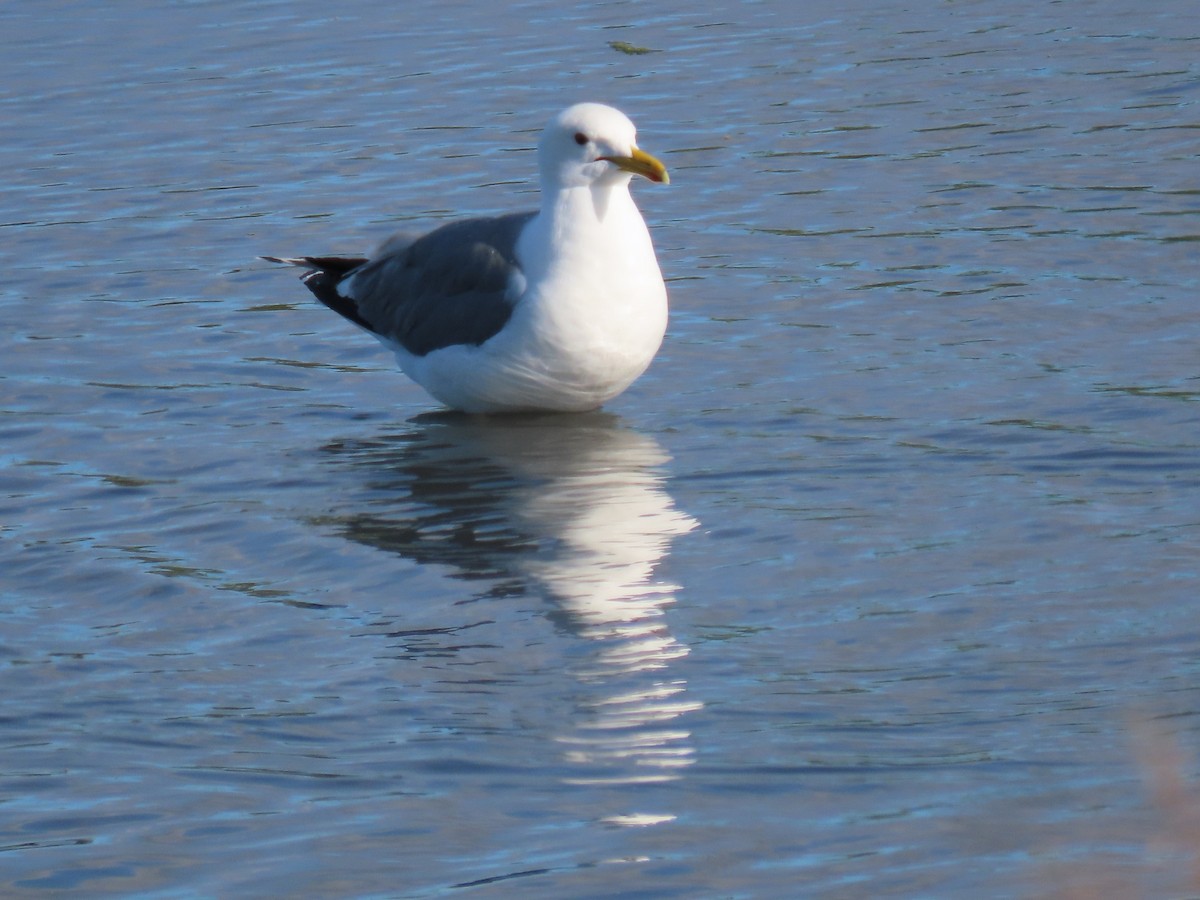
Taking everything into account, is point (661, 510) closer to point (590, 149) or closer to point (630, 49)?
point (590, 149)

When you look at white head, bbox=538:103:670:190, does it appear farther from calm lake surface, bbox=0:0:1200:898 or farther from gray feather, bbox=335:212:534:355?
calm lake surface, bbox=0:0:1200:898

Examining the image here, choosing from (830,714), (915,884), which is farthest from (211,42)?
(915,884)

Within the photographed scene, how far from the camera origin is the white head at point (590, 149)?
7828mm

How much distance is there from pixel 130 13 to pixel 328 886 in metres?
13.1

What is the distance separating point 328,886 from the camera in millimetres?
4398

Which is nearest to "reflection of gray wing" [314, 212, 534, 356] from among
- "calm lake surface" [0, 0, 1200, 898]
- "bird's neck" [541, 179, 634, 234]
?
"bird's neck" [541, 179, 634, 234]

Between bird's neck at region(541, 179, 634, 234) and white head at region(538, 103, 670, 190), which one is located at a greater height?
white head at region(538, 103, 670, 190)

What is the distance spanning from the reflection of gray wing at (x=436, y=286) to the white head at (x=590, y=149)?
314 mm

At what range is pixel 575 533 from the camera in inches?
267

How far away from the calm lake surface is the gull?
0.25m

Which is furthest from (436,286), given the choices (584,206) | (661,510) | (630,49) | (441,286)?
(630,49)

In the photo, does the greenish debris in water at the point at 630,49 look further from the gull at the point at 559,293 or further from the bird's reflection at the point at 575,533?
the bird's reflection at the point at 575,533

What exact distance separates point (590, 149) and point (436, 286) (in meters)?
0.93

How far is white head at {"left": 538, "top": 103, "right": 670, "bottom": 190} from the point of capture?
7.83 m
